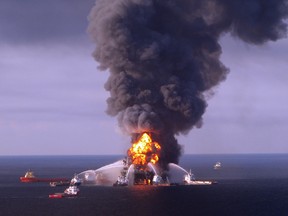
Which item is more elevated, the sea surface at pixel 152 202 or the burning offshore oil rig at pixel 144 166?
the burning offshore oil rig at pixel 144 166

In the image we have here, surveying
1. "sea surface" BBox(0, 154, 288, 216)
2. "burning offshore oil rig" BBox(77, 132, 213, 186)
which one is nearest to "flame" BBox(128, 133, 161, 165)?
"burning offshore oil rig" BBox(77, 132, 213, 186)

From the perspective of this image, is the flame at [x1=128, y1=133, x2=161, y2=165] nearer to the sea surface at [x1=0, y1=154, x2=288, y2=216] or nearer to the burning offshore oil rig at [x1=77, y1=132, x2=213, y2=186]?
the burning offshore oil rig at [x1=77, y1=132, x2=213, y2=186]

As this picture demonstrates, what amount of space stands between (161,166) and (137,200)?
116ft

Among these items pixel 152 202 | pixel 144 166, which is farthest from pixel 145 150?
pixel 152 202

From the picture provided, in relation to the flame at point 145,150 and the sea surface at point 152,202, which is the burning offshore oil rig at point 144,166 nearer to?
the flame at point 145,150

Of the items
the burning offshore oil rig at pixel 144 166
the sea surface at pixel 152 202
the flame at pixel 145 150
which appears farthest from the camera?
the burning offshore oil rig at pixel 144 166

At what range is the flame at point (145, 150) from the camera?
589 feet

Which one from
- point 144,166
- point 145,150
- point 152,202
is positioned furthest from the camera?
point 144,166

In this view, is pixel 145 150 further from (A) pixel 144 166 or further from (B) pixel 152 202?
(B) pixel 152 202

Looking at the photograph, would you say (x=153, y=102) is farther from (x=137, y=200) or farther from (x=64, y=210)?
A: (x=64, y=210)

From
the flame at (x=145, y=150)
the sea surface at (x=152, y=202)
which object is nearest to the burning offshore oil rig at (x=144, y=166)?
the flame at (x=145, y=150)

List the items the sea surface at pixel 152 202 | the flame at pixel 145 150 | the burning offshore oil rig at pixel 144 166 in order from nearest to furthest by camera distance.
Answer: the sea surface at pixel 152 202 < the flame at pixel 145 150 < the burning offshore oil rig at pixel 144 166

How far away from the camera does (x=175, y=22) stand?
7840 inches

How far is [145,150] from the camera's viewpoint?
17912 centimetres
